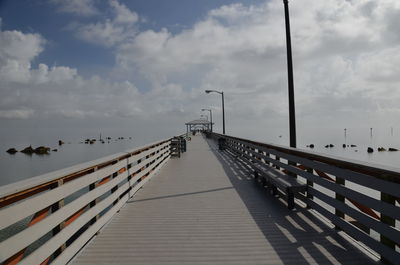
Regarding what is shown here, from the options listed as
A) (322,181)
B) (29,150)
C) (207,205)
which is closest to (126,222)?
(207,205)

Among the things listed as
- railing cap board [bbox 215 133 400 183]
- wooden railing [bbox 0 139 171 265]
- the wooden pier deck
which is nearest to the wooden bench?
the wooden pier deck

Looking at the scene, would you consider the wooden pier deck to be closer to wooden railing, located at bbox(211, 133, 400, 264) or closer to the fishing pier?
the fishing pier

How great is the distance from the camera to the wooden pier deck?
3311 millimetres

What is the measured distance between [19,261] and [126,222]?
7.53 feet

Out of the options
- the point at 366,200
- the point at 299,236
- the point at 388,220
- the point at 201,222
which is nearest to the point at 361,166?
the point at 366,200

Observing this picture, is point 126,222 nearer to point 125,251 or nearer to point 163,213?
point 163,213

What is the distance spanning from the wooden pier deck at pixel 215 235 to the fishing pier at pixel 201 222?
14mm

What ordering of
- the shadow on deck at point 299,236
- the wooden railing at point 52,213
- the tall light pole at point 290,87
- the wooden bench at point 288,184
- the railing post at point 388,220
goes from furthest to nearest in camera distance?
1. the tall light pole at point 290,87
2. the wooden bench at point 288,184
3. the shadow on deck at point 299,236
4. the railing post at point 388,220
5. the wooden railing at point 52,213

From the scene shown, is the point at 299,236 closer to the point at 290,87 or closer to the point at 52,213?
the point at 52,213

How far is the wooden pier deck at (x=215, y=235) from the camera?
3.31 meters

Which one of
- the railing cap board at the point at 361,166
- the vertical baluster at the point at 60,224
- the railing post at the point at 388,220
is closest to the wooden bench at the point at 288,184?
the railing cap board at the point at 361,166

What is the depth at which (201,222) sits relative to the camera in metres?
4.56

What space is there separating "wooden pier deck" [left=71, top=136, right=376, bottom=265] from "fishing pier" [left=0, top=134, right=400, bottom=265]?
1 centimetres

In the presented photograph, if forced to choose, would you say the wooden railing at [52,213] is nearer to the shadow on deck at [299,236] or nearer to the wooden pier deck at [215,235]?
the wooden pier deck at [215,235]
